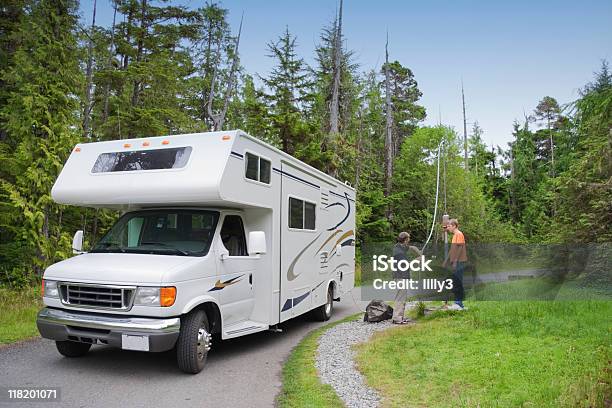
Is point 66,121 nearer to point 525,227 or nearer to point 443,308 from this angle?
point 443,308

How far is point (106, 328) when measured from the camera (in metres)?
5.88

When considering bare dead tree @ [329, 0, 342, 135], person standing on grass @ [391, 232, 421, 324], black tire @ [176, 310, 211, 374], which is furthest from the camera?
bare dead tree @ [329, 0, 342, 135]

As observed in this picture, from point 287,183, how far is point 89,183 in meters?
3.18

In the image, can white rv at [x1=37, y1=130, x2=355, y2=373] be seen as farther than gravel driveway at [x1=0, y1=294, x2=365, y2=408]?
Yes

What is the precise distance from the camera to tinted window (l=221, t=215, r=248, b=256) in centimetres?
716

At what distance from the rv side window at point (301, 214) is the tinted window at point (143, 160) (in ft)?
8.07

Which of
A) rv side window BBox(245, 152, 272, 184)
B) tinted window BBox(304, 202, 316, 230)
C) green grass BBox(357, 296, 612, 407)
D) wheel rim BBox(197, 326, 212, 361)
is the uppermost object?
rv side window BBox(245, 152, 272, 184)

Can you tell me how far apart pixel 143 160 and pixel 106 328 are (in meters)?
2.39

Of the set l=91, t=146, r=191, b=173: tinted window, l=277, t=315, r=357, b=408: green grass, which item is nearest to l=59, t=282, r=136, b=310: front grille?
l=91, t=146, r=191, b=173: tinted window

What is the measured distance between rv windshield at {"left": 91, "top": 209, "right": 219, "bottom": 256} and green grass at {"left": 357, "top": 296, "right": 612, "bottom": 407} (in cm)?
286

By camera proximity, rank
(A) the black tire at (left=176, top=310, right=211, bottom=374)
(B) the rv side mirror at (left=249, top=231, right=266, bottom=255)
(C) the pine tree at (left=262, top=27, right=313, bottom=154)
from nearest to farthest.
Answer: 1. (A) the black tire at (left=176, top=310, right=211, bottom=374)
2. (B) the rv side mirror at (left=249, top=231, right=266, bottom=255)
3. (C) the pine tree at (left=262, top=27, right=313, bottom=154)

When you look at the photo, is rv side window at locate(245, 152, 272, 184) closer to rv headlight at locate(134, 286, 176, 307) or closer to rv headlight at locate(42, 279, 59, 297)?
rv headlight at locate(134, 286, 176, 307)

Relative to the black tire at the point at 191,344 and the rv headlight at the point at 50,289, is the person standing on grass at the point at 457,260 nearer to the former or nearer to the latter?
the black tire at the point at 191,344

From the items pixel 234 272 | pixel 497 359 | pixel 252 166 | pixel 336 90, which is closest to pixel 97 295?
pixel 234 272
